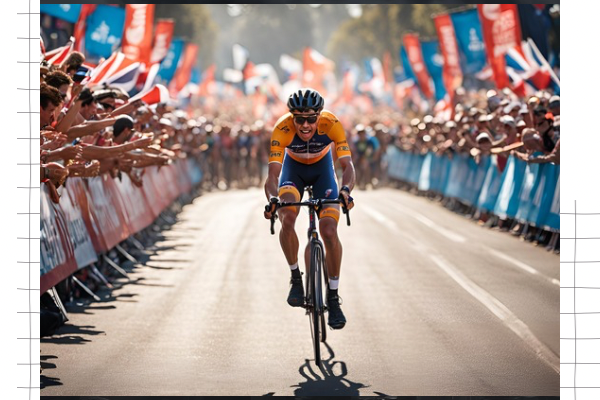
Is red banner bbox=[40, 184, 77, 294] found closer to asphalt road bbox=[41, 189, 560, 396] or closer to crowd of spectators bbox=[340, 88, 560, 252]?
asphalt road bbox=[41, 189, 560, 396]

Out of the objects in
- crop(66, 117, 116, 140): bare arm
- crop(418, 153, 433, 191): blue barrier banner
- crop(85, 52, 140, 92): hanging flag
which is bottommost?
crop(418, 153, 433, 191): blue barrier banner

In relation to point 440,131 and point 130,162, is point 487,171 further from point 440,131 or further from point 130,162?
point 130,162

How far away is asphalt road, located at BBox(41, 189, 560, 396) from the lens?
895cm

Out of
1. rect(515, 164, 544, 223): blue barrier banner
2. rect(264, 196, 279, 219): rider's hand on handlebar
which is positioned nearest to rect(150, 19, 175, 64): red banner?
rect(515, 164, 544, 223): blue barrier banner

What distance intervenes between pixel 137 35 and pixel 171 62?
34.5 feet

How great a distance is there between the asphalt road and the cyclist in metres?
0.71

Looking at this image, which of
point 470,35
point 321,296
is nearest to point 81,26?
point 470,35

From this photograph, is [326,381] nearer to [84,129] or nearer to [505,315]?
[505,315]

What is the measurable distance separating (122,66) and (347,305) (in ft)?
26.2

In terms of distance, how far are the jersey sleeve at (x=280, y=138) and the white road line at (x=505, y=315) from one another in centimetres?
281

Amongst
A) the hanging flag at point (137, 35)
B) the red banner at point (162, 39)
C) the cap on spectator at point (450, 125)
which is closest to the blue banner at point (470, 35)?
the cap on spectator at point (450, 125)

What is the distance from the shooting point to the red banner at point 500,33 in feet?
93.2
